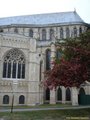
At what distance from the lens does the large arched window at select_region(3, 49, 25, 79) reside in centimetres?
3738

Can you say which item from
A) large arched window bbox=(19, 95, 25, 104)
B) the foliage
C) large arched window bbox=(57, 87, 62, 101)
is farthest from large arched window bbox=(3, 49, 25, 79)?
the foliage

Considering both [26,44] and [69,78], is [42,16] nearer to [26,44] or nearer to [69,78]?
[26,44]

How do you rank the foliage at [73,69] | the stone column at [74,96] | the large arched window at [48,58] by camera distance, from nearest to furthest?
the foliage at [73,69]
the stone column at [74,96]
the large arched window at [48,58]

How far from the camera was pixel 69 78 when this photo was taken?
74.9 ft

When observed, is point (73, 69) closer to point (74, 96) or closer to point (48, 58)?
point (74, 96)

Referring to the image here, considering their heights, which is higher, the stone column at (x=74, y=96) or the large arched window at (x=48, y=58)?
the large arched window at (x=48, y=58)

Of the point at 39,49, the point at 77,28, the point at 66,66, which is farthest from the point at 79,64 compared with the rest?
the point at 77,28

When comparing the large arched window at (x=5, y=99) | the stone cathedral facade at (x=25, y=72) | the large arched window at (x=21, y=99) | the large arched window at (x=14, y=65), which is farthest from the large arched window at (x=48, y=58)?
the large arched window at (x=5, y=99)

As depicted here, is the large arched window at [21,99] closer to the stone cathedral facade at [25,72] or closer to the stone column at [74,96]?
the stone cathedral facade at [25,72]

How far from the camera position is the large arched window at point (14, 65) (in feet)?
123

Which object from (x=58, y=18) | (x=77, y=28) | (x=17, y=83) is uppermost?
(x=58, y=18)

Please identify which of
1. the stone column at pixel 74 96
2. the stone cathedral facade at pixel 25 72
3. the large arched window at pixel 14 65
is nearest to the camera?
the stone cathedral facade at pixel 25 72

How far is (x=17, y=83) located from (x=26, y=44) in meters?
7.25

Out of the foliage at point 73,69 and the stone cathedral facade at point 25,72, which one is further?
the stone cathedral facade at point 25,72
